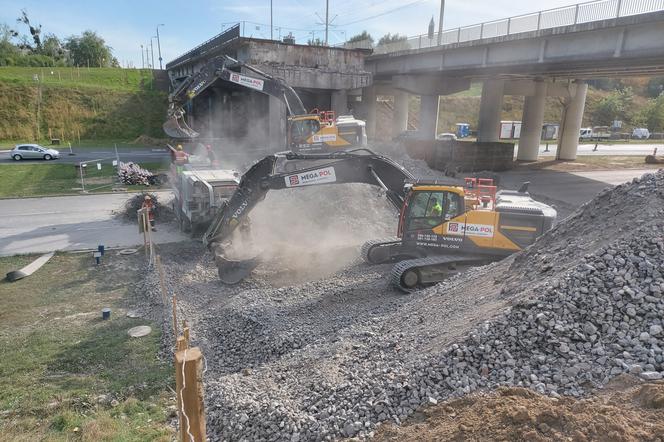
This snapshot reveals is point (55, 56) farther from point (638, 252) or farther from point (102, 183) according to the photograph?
point (638, 252)

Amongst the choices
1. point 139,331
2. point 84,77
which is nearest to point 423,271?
point 139,331

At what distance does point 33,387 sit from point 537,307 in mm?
7311

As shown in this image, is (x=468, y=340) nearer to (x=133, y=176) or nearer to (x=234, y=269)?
(x=234, y=269)

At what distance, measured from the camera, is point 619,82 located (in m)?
83.9

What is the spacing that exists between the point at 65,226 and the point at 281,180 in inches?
392

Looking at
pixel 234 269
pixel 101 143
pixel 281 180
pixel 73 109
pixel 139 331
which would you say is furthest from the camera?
pixel 73 109

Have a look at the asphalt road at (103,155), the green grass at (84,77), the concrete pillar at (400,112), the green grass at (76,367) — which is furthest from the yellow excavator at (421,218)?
the green grass at (84,77)

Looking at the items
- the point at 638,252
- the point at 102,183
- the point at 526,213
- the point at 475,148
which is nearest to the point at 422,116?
the point at 475,148

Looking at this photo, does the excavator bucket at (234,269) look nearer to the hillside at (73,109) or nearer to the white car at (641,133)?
the hillside at (73,109)

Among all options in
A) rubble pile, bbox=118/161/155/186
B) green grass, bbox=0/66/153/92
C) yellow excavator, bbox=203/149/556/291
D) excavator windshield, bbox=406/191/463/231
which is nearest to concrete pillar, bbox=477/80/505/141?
rubble pile, bbox=118/161/155/186

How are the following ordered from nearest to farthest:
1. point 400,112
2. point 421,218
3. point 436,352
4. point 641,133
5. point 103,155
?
point 436,352 < point 421,218 < point 103,155 < point 400,112 < point 641,133

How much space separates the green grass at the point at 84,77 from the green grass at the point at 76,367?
4642 centimetres

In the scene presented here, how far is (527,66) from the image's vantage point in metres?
23.3

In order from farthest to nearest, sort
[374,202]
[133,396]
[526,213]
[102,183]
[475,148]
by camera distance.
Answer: [475,148]
[102,183]
[374,202]
[526,213]
[133,396]
